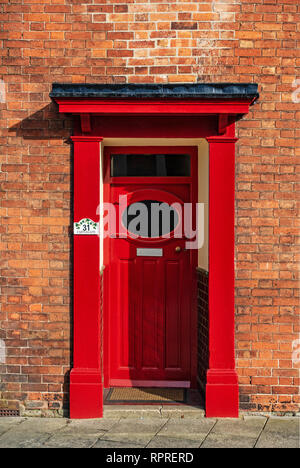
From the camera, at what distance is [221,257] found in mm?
5094

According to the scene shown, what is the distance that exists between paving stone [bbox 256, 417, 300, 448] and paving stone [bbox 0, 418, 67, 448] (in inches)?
76.3

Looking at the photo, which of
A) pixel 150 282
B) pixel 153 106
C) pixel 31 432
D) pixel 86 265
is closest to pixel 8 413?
pixel 31 432

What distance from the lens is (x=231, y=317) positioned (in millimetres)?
5094

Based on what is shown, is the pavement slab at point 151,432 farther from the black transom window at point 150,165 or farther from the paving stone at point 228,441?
the black transom window at point 150,165

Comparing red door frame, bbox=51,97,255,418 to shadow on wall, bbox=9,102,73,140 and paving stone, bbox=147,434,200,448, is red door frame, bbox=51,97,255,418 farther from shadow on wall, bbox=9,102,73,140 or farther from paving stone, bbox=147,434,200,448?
paving stone, bbox=147,434,200,448

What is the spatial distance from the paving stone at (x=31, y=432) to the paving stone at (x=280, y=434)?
1.94m

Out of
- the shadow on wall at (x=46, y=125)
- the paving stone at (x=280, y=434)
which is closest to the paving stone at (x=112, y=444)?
the paving stone at (x=280, y=434)

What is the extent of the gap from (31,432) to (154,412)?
123cm

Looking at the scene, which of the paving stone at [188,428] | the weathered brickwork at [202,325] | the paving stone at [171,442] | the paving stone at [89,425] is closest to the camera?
the paving stone at [171,442]

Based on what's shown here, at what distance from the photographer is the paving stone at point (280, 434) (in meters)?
4.40

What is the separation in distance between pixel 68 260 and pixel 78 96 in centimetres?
166

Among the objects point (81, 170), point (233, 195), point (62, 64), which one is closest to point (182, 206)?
point (233, 195)

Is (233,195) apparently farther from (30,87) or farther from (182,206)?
(30,87)

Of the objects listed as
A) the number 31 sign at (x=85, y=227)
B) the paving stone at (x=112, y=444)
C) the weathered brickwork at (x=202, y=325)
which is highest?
the number 31 sign at (x=85, y=227)
